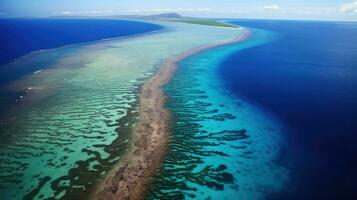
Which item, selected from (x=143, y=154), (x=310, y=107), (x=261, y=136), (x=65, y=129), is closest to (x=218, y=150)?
(x=261, y=136)

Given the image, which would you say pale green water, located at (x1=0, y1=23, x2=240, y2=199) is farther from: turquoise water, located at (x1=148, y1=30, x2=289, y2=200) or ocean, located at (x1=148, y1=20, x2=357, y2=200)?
ocean, located at (x1=148, y1=20, x2=357, y2=200)

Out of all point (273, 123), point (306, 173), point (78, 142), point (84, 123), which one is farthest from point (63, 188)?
point (273, 123)

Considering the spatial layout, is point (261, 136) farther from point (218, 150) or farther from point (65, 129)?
point (65, 129)

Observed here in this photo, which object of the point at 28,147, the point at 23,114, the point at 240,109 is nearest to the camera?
the point at 28,147

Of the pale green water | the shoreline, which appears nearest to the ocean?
the shoreline

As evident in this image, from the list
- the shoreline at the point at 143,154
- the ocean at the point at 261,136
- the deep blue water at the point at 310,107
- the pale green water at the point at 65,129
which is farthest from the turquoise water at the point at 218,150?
the pale green water at the point at 65,129

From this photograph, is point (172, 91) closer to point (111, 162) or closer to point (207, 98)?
point (207, 98)
